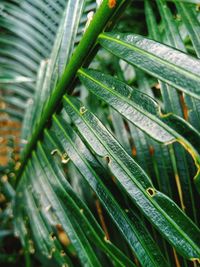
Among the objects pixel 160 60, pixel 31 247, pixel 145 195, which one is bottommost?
pixel 31 247

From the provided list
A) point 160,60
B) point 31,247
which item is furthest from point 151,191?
point 31,247

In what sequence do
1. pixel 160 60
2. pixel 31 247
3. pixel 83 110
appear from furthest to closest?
pixel 31 247 < pixel 83 110 < pixel 160 60

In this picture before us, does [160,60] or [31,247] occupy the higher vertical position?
[160,60]

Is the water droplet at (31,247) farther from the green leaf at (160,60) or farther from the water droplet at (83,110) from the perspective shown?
the green leaf at (160,60)

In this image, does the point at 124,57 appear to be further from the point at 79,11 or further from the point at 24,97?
the point at 24,97

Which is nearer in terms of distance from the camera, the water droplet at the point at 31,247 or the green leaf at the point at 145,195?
the green leaf at the point at 145,195

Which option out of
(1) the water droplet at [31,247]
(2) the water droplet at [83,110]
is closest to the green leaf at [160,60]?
(2) the water droplet at [83,110]

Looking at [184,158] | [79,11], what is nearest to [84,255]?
[184,158]

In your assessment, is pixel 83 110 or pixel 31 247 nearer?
pixel 83 110

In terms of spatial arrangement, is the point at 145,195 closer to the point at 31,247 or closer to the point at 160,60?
the point at 160,60

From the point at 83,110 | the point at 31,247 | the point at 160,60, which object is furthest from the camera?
the point at 31,247

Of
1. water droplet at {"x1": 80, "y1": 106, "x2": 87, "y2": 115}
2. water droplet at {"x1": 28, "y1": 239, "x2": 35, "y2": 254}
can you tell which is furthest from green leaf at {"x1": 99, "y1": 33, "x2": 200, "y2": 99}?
water droplet at {"x1": 28, "y1": 239, "x2": 35, "y2": 254}
